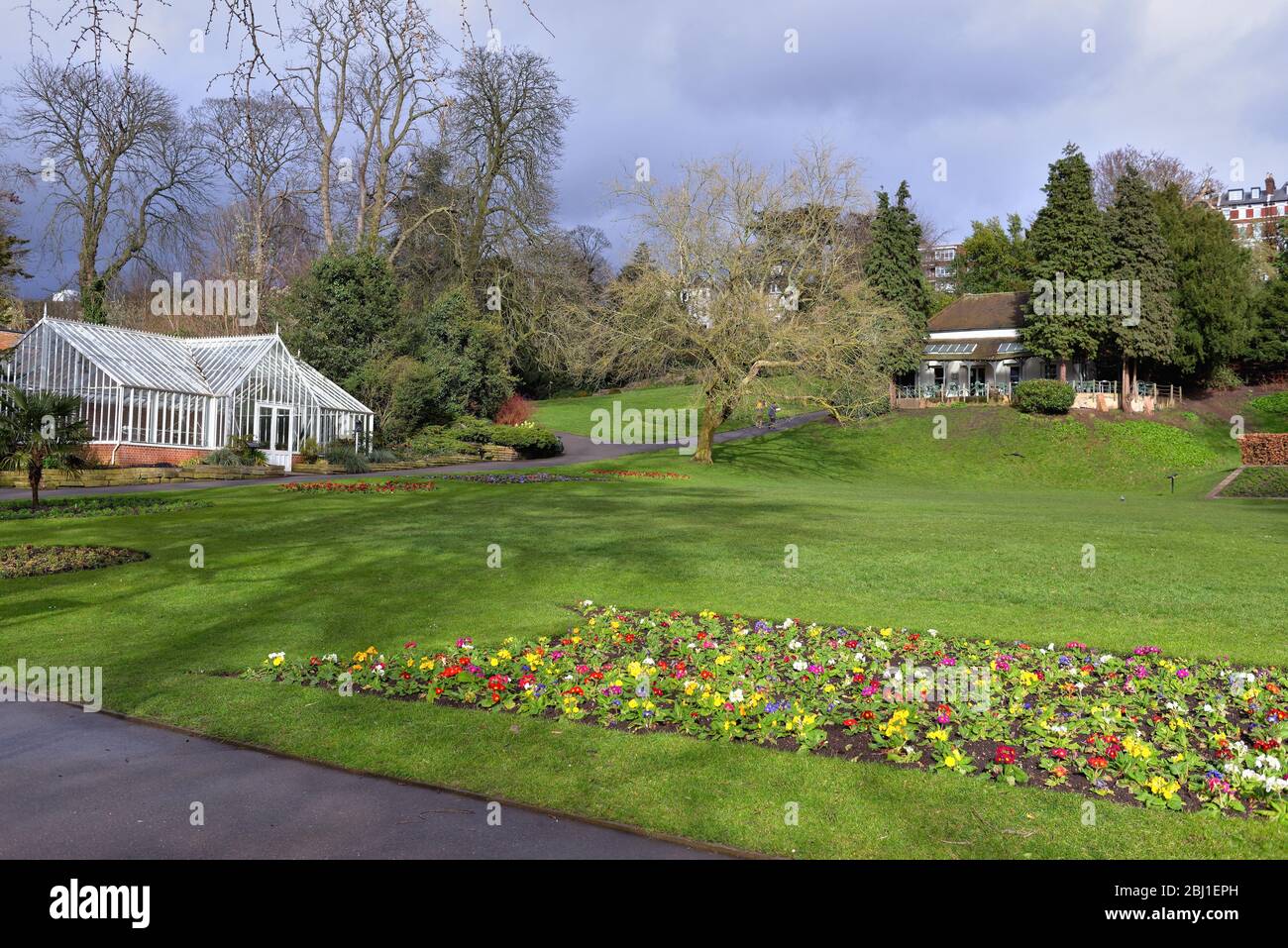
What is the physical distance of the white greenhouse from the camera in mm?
30703

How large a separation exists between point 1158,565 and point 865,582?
14.4 ft

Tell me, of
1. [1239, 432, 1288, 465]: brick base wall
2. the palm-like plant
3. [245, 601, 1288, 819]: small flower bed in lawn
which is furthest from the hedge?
the palm-like plant

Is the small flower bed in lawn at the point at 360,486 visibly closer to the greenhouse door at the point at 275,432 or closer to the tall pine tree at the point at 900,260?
the greenhouse door at the point at 275,432

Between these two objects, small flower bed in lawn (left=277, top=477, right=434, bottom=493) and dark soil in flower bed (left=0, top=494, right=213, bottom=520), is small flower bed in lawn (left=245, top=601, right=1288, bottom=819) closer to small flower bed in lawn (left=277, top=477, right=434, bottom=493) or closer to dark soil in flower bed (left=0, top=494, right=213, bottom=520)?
dark soil in flower bed (left=0, top=494, right=213, bottom=520)

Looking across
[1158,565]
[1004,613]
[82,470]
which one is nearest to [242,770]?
[1004,613]

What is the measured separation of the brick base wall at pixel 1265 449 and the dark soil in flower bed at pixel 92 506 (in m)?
37.3

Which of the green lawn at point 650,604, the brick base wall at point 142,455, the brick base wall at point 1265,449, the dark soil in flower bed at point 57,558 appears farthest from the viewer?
the brick base wall at point 1265,449

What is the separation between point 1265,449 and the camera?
3456 cm

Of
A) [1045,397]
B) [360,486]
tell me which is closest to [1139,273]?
[1045,397]

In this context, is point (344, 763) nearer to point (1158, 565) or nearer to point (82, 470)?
point (1158, 565)

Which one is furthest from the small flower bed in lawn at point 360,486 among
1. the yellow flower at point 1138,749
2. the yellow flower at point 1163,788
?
the yellow flower at point 1163,788

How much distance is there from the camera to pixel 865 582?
1174 centimetres

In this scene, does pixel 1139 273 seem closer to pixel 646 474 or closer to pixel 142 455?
pixel 646 474

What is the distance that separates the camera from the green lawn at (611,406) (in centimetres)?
5647
